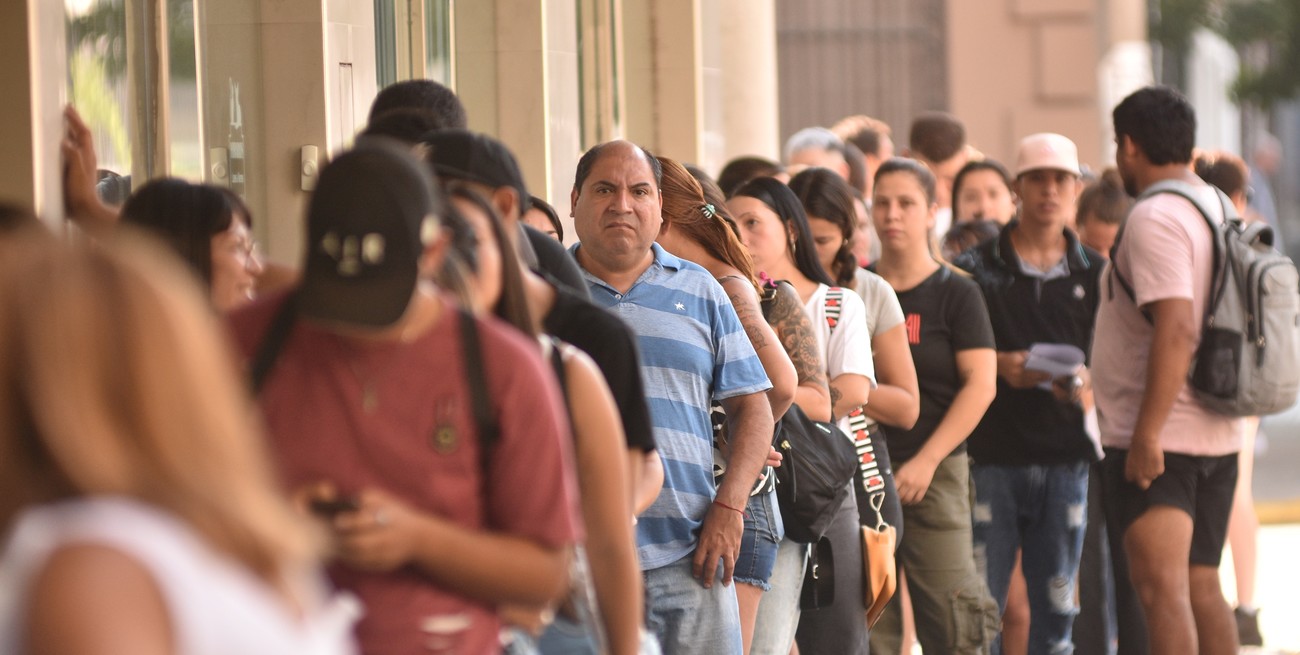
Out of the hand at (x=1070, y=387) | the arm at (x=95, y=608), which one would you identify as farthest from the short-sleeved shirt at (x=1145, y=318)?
the arm at (x=95, y=608)

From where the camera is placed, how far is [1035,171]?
7.63 metres

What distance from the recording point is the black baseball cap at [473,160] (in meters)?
3.19

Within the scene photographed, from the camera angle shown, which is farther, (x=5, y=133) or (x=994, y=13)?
(x=994, y=13)

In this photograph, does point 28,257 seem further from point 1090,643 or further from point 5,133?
point 1090,643

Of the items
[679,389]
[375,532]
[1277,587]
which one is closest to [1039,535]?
[679,389]

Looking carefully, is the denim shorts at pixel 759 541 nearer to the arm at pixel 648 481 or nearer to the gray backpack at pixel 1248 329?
the arm at pixel 648 481

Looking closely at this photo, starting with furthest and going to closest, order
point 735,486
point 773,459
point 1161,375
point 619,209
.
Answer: point 1161,375
point 773,459
point 735,486
point 619,209

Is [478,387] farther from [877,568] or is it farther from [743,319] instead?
[877,568]

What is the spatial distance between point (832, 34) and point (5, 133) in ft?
83.3

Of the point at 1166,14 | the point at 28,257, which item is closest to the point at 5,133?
the point at 28,257

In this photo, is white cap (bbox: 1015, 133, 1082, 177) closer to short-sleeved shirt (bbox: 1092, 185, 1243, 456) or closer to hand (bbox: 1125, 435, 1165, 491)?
short-sleeved shirt (bbox: 1092, 185, 1243, 456)

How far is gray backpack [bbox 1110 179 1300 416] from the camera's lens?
6.21 metres

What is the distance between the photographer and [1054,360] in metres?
7.19

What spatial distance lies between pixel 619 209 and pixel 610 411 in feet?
6.01
